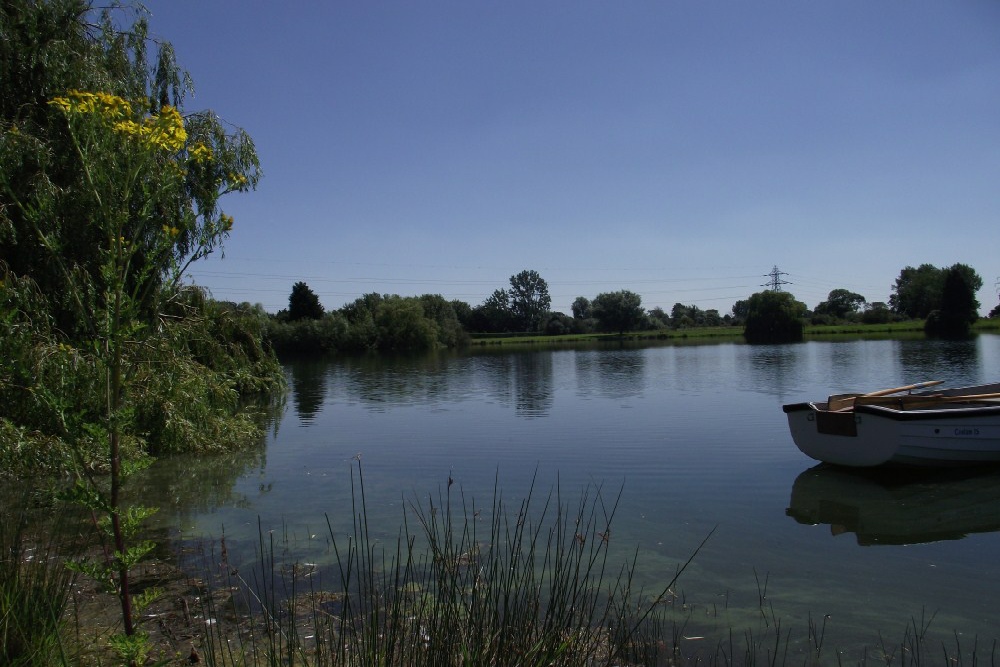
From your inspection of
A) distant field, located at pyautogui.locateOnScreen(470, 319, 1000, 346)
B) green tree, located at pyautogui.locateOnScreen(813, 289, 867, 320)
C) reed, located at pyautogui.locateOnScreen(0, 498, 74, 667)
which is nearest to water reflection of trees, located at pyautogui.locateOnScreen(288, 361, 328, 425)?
reed, located at pyautogui.locateOnScreen(0, 498, 74, 667)

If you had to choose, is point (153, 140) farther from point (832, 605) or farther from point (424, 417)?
point (424, 417)

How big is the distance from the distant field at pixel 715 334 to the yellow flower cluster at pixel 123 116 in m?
69.8

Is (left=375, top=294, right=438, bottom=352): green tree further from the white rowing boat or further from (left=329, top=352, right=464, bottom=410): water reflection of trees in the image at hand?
the white rowing boat

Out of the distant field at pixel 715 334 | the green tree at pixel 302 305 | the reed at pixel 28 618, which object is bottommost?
the reed at pixel 28 618

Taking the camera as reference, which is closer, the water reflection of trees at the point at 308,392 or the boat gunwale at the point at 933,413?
the boat gunwale at the point at 933,413

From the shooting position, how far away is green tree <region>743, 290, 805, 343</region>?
229 ft

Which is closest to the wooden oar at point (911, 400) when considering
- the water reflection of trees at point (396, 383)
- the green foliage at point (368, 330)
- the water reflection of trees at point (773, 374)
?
the water reflection of trees at point (773, 374)

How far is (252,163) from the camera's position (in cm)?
1491

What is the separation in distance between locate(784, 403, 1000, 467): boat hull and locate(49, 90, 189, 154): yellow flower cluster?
30.6 feet

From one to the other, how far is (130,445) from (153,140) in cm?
770

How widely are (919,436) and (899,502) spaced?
135 cm

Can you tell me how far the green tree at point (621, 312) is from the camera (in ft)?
312

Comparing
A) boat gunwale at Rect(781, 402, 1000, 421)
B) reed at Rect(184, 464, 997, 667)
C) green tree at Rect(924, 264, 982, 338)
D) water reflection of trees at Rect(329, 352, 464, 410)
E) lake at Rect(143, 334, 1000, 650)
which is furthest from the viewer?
green tree at Rect(924, 264, 982, 338)

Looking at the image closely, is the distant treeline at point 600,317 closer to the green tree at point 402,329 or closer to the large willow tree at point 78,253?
the green tree at point 402,329
